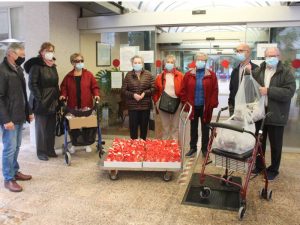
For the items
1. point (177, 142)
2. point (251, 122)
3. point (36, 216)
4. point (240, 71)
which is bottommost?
point (36, 216)

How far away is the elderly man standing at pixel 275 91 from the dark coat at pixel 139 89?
Answer: 5.00 ft

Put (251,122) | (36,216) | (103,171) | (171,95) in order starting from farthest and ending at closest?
(171,95) < (103,171) < (251,122) < (36,216)

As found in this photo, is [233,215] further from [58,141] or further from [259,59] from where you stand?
[58,141]

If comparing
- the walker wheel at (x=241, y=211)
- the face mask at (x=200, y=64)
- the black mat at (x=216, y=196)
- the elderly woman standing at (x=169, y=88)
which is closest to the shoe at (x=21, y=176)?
the black mat at (x=216, y=196)

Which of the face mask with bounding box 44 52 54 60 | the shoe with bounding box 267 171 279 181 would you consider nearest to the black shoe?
the face mask with bounding box 44 52 54 60

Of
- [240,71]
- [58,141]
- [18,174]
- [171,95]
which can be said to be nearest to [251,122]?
[240,71]

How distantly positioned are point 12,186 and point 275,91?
310 centimetres

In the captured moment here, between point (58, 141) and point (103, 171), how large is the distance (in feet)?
5.10

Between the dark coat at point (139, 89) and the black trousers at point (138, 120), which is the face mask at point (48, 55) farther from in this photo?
the black trousers at point (138, 120)

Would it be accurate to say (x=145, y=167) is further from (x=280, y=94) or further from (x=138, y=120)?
(x=280, y=94)

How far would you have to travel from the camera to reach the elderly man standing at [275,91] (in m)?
3.35

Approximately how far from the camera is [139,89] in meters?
4.44

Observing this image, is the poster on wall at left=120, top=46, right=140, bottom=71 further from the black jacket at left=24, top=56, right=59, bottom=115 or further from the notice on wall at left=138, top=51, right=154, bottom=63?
the black jacket at left=24, top=56, right=59, bottom=115

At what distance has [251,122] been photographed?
320cm
